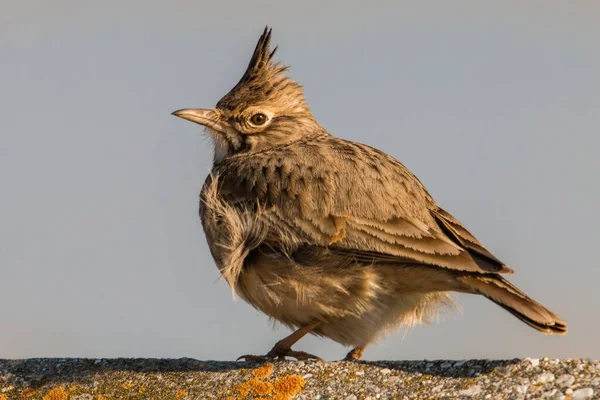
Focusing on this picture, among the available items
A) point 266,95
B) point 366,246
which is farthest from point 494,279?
point 266,95

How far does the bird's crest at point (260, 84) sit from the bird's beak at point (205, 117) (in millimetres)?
191

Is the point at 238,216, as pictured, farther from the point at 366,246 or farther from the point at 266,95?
the point at 266,95

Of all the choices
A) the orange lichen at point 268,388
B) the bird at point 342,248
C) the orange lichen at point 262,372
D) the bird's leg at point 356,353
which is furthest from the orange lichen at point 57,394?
the bird's leg at point 356,353

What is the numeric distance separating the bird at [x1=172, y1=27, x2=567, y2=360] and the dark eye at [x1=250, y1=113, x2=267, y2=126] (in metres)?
0.82

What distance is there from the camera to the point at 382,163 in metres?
8.65

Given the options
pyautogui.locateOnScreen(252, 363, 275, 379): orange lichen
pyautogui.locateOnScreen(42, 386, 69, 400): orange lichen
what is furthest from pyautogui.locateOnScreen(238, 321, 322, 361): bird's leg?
pyautogui.locateOnScreen(42, 386, 69, 400): orange lichen

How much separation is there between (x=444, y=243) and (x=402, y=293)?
23.5 inches

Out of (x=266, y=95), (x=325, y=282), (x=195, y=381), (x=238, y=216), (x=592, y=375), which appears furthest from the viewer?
(x=266, y=95)

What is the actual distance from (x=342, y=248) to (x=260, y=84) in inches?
129

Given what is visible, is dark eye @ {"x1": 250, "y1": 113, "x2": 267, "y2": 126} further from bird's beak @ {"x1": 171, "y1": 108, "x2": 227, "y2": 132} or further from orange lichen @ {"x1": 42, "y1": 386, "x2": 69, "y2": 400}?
orange lichen @ {"x1": 42, "y1": 386, "x2": 69, "y2": 400}

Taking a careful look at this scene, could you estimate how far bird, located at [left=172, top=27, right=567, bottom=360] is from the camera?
23.7 ft

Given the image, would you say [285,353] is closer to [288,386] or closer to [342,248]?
[342,248]

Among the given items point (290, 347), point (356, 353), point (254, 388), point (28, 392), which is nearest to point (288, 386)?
point (254, 388)

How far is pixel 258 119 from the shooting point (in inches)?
389
